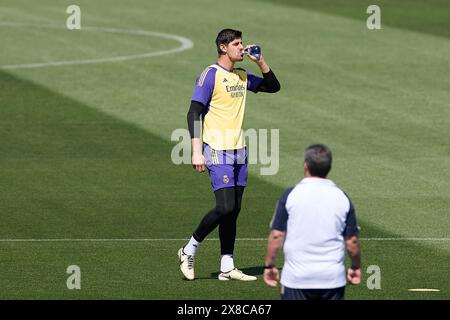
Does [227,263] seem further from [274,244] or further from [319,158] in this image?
[319,158]

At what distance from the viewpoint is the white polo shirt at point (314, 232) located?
11.7m

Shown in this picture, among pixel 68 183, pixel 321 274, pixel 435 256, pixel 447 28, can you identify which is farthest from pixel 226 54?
pixel 447 28

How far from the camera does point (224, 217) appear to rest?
16.2m

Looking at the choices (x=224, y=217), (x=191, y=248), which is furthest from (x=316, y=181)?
(x=191, y=248)

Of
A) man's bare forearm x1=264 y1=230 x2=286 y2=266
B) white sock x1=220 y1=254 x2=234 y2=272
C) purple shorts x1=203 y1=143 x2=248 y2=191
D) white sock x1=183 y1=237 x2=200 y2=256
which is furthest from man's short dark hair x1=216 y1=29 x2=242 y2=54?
man's bare forearm x1=264 y1=230 x2=286 y2=266

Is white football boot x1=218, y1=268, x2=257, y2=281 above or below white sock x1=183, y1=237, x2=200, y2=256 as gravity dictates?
below

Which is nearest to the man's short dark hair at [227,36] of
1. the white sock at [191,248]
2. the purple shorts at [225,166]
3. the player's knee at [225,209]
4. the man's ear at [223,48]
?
the man's ear at [223,48]

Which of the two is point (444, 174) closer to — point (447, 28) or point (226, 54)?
point (226, 54)

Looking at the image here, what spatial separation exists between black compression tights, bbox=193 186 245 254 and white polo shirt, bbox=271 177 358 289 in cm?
439

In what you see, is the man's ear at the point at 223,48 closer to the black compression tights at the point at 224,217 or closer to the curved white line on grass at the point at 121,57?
the black compression tights at the point at 224,217

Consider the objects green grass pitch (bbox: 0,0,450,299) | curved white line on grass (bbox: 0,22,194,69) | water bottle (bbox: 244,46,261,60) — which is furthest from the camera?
curved white line on grass (bbox: 0,22,194,69)

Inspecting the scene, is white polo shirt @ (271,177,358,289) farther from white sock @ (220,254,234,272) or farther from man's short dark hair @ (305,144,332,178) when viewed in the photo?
white sock @ (220,254,234,272)

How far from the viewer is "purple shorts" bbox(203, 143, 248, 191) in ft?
53.0
